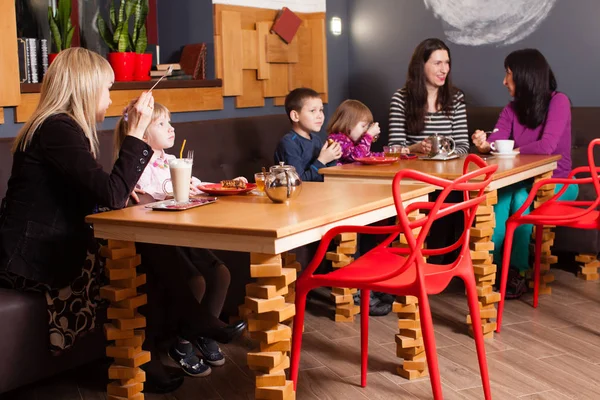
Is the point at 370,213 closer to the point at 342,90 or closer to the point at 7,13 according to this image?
the point at 7,13

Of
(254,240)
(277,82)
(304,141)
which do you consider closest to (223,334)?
(254,240)

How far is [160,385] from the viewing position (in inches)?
110

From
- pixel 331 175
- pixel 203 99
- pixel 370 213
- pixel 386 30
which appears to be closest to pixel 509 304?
pixel 331 175

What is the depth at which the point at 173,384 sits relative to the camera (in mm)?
2814

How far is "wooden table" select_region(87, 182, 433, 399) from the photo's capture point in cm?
219

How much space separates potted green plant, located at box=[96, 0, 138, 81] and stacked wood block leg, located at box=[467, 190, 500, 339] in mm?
1809

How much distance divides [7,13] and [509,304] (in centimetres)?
248

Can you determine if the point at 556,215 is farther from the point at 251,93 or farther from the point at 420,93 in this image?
the point at 251,93

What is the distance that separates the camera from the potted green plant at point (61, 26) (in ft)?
12.3

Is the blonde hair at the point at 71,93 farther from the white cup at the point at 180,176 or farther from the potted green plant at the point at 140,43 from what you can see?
the potted green plant at the point at 140,43

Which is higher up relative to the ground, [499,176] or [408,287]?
[499,176]

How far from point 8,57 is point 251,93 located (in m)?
1.64

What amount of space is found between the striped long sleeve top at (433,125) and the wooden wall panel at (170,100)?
0.96 metres

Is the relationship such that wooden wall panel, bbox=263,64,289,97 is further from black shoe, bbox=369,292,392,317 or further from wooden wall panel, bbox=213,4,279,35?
black shoe, bbox=369,292,392,317
